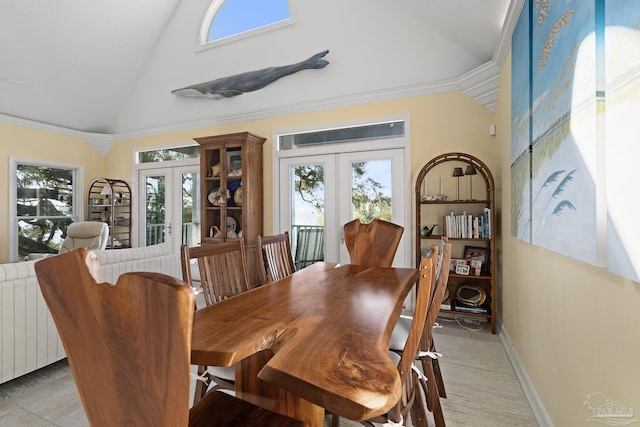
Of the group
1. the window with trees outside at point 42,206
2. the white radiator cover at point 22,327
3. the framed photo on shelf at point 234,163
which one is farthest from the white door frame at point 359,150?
the window with trees outside at point 42,206

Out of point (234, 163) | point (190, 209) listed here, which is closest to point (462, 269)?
point (234, 163)

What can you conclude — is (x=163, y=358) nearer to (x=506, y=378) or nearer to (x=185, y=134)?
(x=506, y=378)

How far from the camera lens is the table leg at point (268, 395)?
1124 mm

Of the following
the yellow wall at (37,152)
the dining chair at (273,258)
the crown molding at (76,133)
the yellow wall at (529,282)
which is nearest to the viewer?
the yellow wall at (529,282)

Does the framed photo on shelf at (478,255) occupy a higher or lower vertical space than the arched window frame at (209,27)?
lower

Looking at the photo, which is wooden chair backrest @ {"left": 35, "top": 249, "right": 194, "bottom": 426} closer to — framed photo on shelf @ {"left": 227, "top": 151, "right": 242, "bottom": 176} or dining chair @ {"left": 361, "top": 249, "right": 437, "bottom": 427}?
dining chair @ {"left": 361, "top": 249, "right": 437, "bottom": 427}

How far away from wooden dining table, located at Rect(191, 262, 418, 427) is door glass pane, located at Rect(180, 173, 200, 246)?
371 cm

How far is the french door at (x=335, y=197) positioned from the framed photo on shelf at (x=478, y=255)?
2.12 feet

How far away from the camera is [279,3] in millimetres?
4055

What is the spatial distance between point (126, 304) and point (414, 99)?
3.66 m

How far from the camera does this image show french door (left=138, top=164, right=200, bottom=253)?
4957 millimetres

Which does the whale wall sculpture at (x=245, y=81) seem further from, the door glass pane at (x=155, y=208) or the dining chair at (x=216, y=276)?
the dining chair at (x=216, y=276)

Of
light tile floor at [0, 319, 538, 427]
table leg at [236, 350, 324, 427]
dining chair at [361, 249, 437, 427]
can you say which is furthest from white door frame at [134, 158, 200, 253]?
dining chair at [361, 249, 437, 427]

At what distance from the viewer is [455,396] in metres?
1.94
